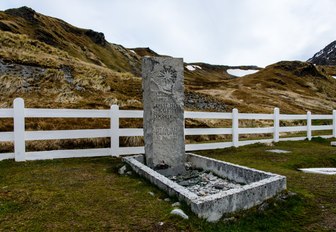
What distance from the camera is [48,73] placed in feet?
79.8

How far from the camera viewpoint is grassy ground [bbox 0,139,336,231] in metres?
4.47

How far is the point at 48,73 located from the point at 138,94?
23.3ft

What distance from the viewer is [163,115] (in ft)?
28.2

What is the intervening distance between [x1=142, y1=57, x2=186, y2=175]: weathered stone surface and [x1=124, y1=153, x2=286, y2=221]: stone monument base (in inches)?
33.0

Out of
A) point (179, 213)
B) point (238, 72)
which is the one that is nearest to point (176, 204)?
point (179, 213)

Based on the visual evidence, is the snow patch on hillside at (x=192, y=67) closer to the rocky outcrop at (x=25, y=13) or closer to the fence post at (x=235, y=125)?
the rocky outcrop at (x=25, y=13)

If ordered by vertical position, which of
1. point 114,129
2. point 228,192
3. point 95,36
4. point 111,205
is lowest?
point 111,205

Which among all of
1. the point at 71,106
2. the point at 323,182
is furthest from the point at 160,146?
the point at 71,106

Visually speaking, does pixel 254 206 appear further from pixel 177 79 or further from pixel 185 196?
pixel 177 79

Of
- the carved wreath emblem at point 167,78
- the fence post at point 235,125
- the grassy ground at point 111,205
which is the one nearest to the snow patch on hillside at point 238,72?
the fence post at point 235,125

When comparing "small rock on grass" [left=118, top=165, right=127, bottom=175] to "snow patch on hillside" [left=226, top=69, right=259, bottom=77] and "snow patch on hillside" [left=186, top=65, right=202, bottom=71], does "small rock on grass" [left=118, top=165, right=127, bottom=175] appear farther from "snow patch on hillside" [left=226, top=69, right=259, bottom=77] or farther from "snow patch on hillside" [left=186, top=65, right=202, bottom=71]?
"snow patch on hillside" [left=226, top=69, right=259, bottom=77]

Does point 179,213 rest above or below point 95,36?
below

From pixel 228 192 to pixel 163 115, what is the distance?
3.90 metres

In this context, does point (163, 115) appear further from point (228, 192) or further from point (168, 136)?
point (228, 192)
